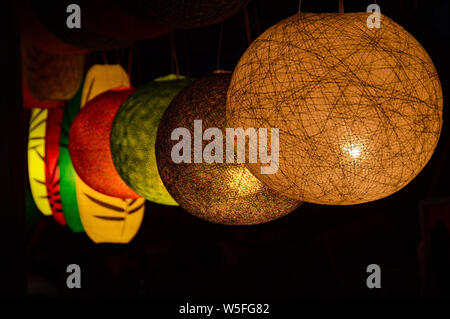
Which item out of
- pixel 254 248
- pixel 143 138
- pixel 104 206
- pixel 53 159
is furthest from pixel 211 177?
pixel 254 248

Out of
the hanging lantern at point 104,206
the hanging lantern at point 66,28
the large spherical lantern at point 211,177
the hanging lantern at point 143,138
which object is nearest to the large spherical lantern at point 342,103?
the large spherical lantern at point 211,177

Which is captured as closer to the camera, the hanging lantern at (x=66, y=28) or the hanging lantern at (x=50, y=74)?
the hanging lantern at (x=66, y=28)

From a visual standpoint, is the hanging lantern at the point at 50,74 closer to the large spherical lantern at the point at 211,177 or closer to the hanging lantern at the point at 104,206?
the hanging lantern at the point at 104,206

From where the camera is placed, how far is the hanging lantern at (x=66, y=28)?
1.01 metres

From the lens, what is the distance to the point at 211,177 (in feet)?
2.59

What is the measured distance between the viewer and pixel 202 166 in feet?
2.60

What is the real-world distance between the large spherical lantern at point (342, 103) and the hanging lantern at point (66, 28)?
0.47 metres

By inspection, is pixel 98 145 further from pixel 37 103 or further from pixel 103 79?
pixel 37 103

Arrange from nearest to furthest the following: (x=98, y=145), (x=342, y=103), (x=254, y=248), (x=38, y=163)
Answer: (x=342, y=103) → (x=98, y=145) → (x=38, y=163) → (x=254, y=248)

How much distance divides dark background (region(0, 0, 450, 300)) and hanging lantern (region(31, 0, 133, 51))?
1756 millimetres

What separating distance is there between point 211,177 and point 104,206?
70 centimetres
